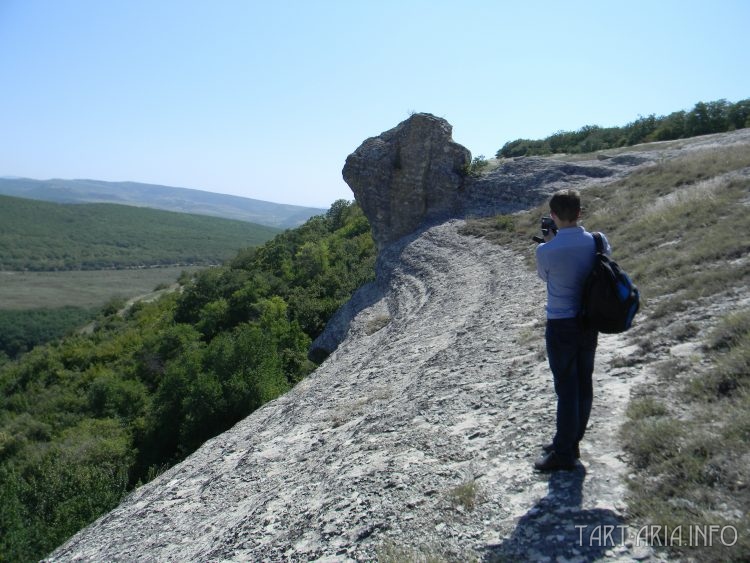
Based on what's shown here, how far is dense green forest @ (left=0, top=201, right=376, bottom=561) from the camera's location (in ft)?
67.8

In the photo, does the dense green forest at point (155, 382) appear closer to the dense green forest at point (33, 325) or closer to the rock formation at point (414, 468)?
the rock formation at point (414, 468)

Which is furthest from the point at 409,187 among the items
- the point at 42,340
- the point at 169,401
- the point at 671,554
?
the point at 42,340

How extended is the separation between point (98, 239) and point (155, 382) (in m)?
142

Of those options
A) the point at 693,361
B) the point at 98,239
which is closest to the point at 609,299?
the point at 693,361

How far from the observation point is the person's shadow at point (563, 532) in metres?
4.07

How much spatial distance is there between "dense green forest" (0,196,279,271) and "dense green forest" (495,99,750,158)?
4627 inches

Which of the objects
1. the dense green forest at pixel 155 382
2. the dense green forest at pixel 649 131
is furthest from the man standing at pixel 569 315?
the dense green forest at pixel 649 131

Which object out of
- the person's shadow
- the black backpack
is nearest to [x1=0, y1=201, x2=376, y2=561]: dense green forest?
the person's shadow

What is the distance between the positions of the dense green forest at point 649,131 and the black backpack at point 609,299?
103ft

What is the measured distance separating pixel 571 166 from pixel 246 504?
22154 mm

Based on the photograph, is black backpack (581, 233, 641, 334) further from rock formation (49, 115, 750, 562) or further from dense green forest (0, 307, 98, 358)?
dense green forest (0, 307, 98, 358)

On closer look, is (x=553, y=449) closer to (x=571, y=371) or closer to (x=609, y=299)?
(x=571, y=371)

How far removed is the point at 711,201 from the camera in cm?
1280

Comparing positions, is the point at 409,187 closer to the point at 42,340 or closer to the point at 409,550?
the point at 409,550
